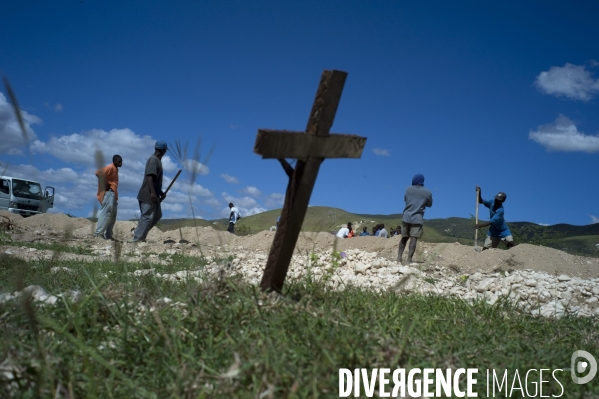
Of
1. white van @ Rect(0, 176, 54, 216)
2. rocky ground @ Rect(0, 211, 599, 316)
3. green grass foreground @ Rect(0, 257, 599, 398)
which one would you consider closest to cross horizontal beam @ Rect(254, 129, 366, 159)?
rocky ground @ Rect(0, 211, 599, 316)

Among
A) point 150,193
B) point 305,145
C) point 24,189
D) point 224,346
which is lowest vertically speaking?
point 224,346

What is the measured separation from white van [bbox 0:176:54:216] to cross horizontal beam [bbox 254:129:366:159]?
24.5 metres

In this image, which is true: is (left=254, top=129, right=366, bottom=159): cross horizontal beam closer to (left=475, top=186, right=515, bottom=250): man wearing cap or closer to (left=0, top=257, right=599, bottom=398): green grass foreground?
(left=0, top=257, right=599, bottom=398): green grass foreground

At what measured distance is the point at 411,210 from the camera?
9.98 m

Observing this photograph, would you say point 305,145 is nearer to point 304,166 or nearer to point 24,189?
point 304,166

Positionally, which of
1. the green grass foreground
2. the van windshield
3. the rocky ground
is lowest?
the green grass foreground

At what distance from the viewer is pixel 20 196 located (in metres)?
25.1

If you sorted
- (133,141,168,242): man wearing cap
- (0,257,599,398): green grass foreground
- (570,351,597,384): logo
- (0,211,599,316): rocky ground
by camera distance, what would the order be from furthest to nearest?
(133,141,168,242): man wearing cap → (0,211,599,316): rocky ground → (570,351,597,384): logo → (0,257,599,398): green grass foreground

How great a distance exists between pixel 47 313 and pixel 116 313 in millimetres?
332

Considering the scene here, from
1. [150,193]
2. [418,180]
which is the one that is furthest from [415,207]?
[150,193]

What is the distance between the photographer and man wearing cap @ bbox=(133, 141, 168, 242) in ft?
34.3

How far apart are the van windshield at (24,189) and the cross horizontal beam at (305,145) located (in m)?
25.8

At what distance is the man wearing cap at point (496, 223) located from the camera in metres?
12.8

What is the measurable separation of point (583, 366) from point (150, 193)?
9.36 metres
